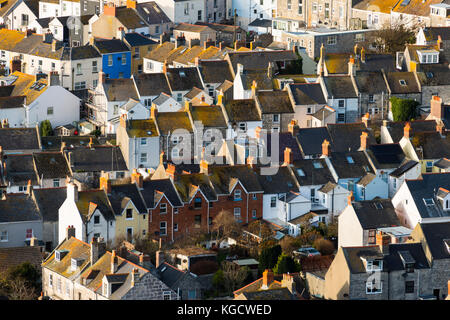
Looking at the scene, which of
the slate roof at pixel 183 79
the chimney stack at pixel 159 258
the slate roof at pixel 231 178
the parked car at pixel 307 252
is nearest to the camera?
the chimney stack at pixel 159 258

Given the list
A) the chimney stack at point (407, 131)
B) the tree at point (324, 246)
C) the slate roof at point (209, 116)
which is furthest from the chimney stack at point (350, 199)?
the slate roof at point (209, 116)

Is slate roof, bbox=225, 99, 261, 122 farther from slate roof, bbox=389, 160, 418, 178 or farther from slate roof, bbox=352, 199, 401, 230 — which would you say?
slate roof, bbox=352, 199, 401, 230

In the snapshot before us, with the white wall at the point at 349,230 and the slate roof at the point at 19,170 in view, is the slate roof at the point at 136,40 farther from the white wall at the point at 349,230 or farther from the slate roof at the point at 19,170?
the white wall at the point at 349,230

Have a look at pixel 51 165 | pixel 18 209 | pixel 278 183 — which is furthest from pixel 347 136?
pixel 18 209

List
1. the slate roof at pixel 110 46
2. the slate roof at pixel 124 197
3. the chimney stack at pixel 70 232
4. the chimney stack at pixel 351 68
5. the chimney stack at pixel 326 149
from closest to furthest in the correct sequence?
the chimney stack at pixel 70 232 < the slate roof at pixel 124 197 < the chimney stack at pixel 326 149 < the chimney stack at pixel 351 68 < the slate roof at pixel 110 46

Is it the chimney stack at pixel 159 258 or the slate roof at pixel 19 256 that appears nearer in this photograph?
the chimney stack at pixel 159 258

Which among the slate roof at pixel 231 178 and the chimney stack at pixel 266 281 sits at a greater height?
the slate roof at pixel 231 178

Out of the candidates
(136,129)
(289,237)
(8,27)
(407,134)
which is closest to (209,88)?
(136,129)

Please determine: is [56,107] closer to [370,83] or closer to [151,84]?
[151,84]
